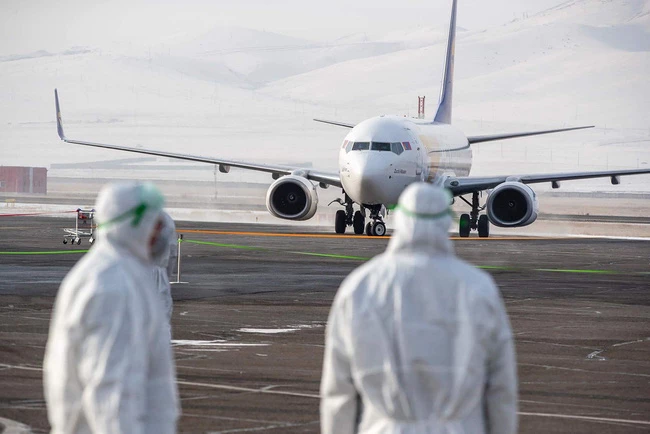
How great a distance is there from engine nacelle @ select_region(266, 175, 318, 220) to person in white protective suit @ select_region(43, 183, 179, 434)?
34380 mm

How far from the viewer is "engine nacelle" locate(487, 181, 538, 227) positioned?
38500 millimetres

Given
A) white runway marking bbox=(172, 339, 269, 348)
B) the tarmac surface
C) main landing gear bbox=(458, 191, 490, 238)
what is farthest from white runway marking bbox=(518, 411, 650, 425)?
main landing gear bbox=(458, 191, 490, 238)

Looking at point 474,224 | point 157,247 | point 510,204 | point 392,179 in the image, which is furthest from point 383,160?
point 157,247

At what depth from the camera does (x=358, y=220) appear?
137ft

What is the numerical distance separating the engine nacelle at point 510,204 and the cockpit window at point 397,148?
2.74 m

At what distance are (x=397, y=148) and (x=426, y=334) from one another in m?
33.1

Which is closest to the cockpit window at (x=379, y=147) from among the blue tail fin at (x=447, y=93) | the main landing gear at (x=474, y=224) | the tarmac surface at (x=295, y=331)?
the main landing gear at (x=474, y=224)

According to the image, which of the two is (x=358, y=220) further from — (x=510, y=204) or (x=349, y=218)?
(x=510, y=204)

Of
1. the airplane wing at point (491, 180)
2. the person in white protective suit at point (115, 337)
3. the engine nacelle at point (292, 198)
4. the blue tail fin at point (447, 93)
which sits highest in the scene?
→ the blue tail fin at point (447, 93)

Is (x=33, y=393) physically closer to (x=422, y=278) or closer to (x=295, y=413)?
(x=295, y=413)

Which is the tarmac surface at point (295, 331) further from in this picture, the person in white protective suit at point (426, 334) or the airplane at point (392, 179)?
the airplane at point (392, 179)

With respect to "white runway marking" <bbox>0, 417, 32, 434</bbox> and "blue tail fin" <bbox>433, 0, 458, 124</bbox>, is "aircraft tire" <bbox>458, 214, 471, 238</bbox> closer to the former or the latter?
"blue tail fin" <bbox>433, 0, 458, 124</bbox>

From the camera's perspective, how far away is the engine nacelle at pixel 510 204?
126 ft

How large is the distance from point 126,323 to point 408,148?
33.8m
